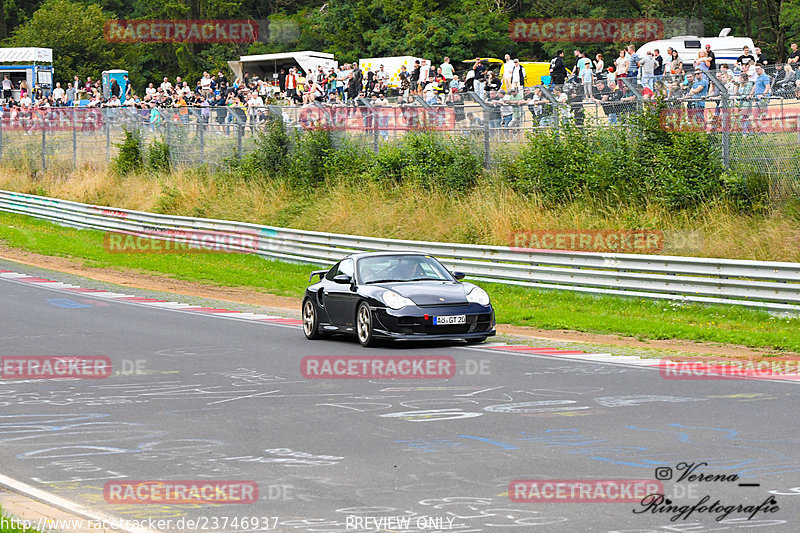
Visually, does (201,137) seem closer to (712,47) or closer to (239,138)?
(239,138)

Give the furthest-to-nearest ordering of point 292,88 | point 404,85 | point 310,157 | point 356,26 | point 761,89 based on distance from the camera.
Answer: point 356,26 < point 292,88 < point 404,85 < point 310,157 < point 761,89

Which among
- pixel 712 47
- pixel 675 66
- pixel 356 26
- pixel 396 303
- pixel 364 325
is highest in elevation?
pixel 356 26

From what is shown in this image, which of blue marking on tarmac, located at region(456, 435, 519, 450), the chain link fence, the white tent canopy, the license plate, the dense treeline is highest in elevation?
the dense treeline

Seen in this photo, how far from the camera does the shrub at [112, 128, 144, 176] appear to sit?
131 ft

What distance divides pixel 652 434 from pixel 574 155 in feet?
53.1

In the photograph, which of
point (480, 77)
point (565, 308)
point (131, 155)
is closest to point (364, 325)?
point (565, 308)

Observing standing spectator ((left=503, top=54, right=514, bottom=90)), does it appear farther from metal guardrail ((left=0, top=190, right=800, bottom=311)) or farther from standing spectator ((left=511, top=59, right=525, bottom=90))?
metal guardrail ((left=0, top=190, right=800, bottom=311))

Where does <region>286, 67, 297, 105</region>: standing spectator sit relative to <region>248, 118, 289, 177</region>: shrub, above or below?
above

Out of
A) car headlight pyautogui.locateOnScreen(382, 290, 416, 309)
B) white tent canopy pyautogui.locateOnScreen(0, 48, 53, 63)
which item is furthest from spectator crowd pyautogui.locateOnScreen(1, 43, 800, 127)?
car headlight pyautogui.locateOnScreen(382, 290, 416, 309)

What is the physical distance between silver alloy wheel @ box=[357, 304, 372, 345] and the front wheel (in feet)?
3.66

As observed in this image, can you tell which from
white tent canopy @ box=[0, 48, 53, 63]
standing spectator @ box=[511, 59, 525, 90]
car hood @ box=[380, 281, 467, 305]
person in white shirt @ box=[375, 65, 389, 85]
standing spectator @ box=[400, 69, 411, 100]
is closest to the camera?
car hood @ box=[380, 281, 467, 305]

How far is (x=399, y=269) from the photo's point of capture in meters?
16.0

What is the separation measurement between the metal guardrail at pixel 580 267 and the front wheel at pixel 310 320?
6186mm

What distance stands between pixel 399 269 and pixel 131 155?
26274 millimetres
